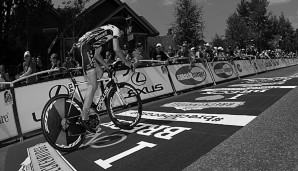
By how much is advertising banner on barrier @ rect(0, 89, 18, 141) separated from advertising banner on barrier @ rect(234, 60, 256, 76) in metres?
12.8

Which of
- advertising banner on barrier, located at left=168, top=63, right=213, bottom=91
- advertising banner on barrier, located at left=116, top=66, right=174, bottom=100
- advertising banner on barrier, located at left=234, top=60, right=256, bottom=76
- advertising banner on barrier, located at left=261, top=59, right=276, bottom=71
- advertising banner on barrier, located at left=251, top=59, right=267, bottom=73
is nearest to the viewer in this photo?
advertising banner on barrier, located at left=116, top=66, right=174, bottom=100

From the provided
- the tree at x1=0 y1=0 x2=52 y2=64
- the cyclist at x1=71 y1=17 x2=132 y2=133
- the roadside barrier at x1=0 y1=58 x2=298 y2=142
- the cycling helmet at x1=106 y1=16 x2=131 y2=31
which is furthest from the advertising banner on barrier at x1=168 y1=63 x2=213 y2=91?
the tree at x1=0 y1=0 x2=52 y2=64

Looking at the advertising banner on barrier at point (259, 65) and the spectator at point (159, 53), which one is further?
the advertising banner on barrier at point (259, 65)

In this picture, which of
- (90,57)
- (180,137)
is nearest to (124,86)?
(90,57)

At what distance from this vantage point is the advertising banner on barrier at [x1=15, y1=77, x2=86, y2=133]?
621 cm

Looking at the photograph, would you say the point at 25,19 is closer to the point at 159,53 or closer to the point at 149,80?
the point at 159,53

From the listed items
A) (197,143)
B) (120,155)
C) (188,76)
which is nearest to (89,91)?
(120,155)

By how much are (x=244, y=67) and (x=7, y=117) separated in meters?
14.4

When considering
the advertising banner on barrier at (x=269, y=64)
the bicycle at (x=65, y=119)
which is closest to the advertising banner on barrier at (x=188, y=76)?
the bicycle at (x=65, y=119)

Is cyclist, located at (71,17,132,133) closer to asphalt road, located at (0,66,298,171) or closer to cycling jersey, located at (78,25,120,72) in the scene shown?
cycling jersey, located at (78,25,120,72)

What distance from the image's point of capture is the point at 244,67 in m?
17.3

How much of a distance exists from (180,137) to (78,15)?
17833mm

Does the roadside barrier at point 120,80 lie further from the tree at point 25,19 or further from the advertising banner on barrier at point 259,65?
the tree at point 25,19

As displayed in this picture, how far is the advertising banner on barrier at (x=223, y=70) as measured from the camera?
1346cm
